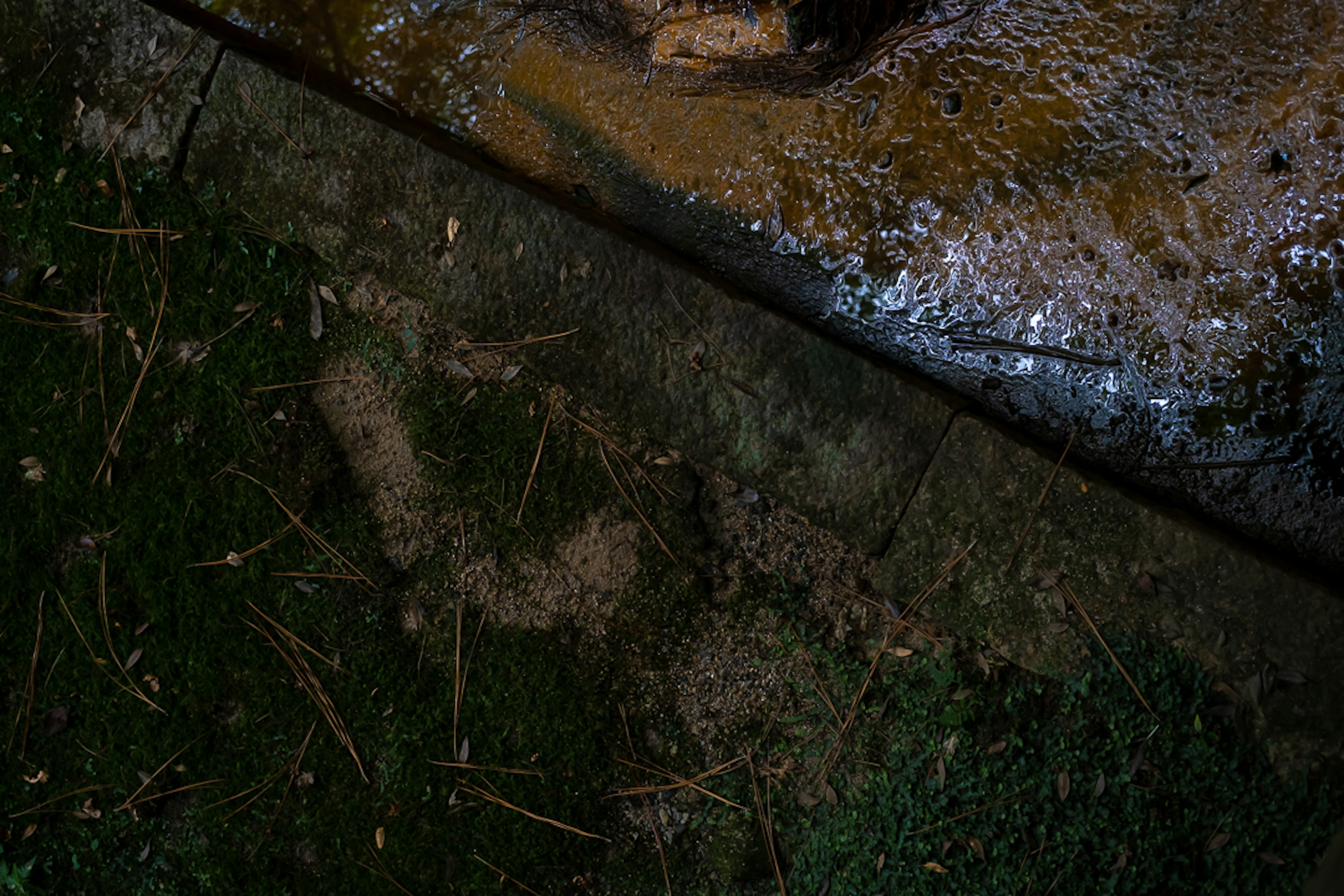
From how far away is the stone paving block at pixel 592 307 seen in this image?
2336mm

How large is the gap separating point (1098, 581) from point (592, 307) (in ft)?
5.37

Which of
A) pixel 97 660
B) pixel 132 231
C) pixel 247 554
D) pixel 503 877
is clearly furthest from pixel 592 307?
pixel 97 660

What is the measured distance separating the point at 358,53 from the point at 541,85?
70 centimetres

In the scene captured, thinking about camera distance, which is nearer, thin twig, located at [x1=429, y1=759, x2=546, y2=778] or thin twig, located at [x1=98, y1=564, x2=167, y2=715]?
thin twig, located at [x1=429, y1=759, x2=546, y2=778]

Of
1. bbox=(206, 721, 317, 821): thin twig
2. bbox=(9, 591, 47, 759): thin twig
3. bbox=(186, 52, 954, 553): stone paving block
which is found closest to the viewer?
bbox=(186, 52, 954, 553): stone paving block

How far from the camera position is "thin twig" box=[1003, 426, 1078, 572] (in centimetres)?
222

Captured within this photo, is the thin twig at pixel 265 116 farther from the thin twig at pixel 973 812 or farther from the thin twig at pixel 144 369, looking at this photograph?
the thin twig at pixel 973 812

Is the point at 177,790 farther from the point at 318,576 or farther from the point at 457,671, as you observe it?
the point at 457,671

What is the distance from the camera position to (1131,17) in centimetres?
247

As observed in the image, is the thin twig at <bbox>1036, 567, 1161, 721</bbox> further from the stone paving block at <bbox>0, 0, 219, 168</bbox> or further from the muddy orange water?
the stone paving block at <bbox>0, 0, 219, 168</bbox>

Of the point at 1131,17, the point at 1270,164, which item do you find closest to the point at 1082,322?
the point at 1270,164

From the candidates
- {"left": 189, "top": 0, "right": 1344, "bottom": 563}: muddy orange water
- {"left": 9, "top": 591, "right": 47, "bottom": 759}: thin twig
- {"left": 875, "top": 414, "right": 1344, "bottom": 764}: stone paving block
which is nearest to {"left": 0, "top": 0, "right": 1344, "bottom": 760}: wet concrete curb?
{"left": 875, "top": 414, "right": 1344, "bottom": 764}: stone paving block

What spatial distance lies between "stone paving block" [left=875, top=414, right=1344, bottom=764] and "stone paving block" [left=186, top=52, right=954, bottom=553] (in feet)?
0.41

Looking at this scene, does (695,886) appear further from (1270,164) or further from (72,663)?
(1270,164)
